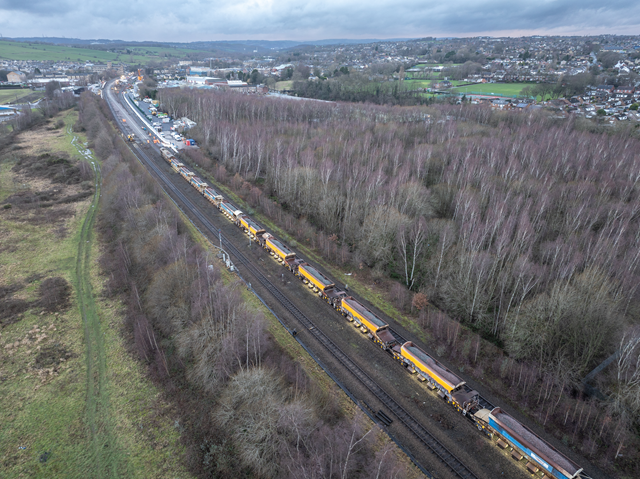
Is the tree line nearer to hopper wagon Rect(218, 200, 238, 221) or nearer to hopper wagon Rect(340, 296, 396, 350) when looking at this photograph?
hopper wagon Rect(340, 296, 396, 350)

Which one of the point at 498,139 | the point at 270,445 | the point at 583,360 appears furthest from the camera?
the point at 498,139

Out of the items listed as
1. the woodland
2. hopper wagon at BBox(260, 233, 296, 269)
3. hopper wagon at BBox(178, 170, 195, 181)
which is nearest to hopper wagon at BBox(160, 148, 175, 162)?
the woodland

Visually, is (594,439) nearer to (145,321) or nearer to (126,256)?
(145,321)

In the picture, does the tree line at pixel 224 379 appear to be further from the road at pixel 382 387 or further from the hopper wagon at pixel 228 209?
the hopper wagon at pixel 228 209

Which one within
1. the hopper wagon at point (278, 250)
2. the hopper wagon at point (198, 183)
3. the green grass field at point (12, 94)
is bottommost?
the hopper wagon at point (278, 250)

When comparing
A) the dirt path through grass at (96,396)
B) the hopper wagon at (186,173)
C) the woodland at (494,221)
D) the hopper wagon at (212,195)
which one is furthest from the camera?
the hopper wagon at (186,173)

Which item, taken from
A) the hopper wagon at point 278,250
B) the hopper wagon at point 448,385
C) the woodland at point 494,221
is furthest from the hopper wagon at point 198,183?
the hopper wagon at point 448,385

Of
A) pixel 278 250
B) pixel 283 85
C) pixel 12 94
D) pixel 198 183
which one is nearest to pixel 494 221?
pixel 278 250

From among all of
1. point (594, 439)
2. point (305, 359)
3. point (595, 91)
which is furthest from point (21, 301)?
point (595, 91)
